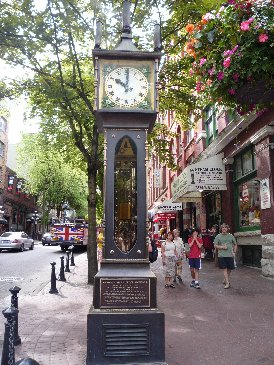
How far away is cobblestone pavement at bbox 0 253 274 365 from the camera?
5023 mm

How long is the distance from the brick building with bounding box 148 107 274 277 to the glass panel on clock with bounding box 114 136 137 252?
14.3ft

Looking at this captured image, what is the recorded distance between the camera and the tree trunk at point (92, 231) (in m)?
11.6

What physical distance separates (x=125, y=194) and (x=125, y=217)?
0.32 m

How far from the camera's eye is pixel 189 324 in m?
6.59

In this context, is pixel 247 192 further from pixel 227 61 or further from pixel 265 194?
pixel 227 61

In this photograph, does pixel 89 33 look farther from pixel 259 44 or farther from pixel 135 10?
pixel 259 44

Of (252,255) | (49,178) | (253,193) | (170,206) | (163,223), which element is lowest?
(252,255)

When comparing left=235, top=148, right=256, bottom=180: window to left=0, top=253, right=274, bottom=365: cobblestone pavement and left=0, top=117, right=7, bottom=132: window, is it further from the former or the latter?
left=0, top=117, right=7, bottom=132: window

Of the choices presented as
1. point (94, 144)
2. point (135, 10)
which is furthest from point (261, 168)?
point (135, 10)

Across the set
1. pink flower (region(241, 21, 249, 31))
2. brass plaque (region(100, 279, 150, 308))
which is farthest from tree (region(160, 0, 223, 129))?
brass plaque (region(100, 279, 150, 308))

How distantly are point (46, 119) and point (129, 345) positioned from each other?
11.1 m

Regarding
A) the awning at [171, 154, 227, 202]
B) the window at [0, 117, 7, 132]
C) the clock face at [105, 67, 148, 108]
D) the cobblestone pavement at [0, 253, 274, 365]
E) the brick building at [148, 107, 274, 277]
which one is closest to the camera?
the cobblestone pavement at [0, 253, 274, 365]

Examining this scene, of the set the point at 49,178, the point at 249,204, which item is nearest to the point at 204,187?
the point at 249,204

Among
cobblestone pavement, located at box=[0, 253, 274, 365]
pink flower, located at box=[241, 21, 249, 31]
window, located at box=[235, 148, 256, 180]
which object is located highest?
window, located at box=[235, 148, 256, 180]
